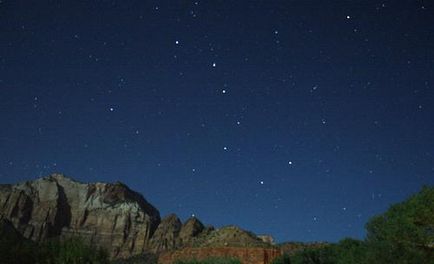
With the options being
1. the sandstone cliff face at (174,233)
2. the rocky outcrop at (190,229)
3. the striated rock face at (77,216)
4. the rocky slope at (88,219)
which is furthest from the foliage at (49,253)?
the striated rock face at (77,216)

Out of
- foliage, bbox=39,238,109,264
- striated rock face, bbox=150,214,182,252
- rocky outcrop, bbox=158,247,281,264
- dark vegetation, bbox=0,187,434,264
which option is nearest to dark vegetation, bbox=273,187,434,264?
dark vegetation, bbox=0,187,434,264

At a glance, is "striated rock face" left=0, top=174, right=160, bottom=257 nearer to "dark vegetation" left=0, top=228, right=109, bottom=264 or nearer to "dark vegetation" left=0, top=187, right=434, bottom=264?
"dark vegetation" left=0, top=228, right=109, bottom=264

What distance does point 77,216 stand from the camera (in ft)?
636

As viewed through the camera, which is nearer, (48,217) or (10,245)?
(10,245)

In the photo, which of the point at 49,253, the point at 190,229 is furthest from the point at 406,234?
the point at 190,229

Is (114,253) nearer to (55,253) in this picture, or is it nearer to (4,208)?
(4,208)

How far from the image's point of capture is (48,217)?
18400cm

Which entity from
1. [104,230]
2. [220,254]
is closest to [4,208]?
[104,230]

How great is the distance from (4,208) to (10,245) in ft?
530

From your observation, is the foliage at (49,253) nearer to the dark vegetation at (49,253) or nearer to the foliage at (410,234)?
the dark vegetation at (49,253)

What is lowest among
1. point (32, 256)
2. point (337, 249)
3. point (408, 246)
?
point (32, 256)

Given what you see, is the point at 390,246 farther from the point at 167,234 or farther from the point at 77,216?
the point at 77,216

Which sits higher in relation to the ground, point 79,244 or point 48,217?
point 48,217

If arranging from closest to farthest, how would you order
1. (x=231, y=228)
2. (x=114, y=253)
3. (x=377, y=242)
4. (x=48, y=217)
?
(x=377, y=242), (x=231, y=228), (x=114, y=253), (x=48, y=217)
